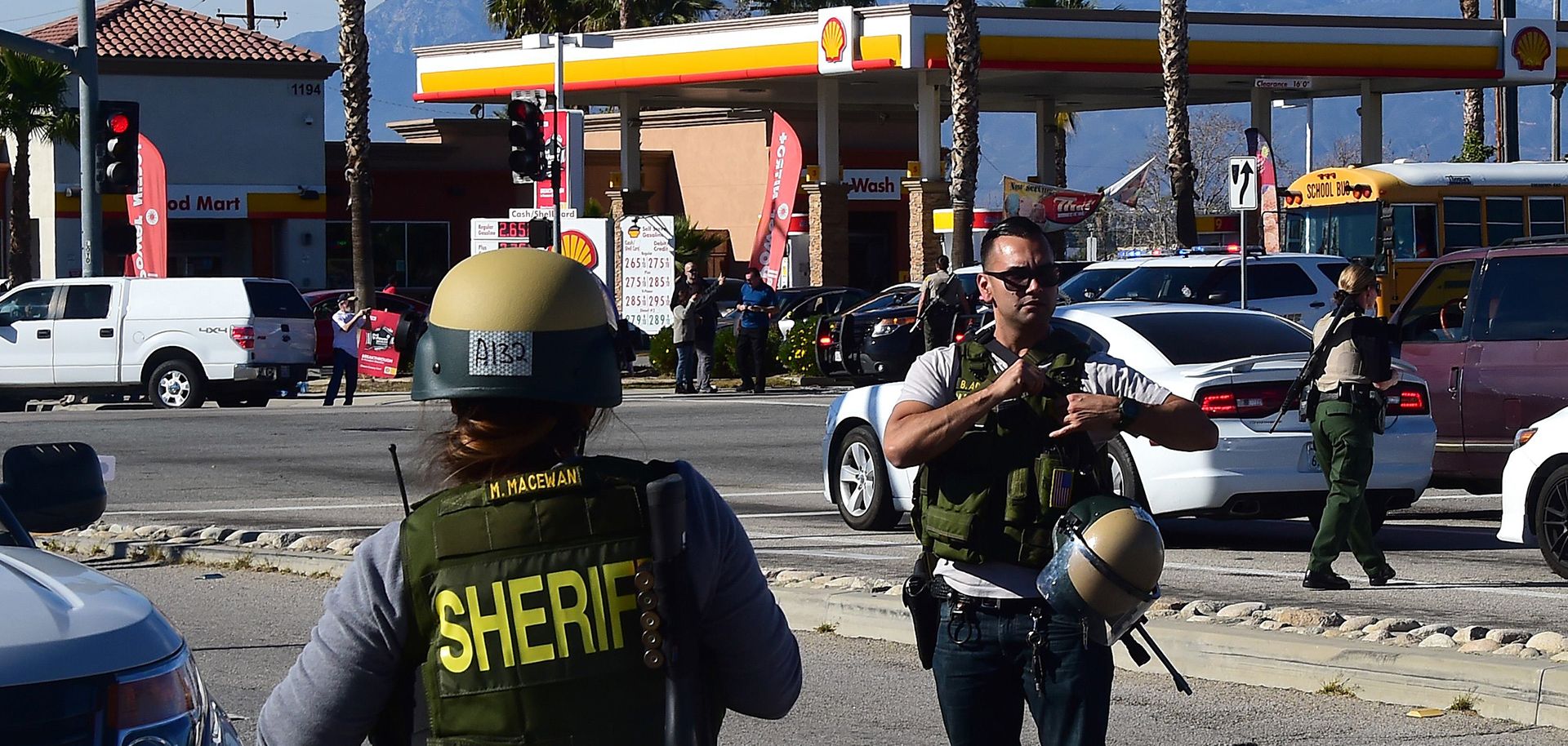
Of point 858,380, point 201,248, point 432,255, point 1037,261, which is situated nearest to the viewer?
point 1037,261

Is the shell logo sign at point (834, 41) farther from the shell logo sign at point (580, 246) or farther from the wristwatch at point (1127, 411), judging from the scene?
the wristwatch at point (1127, 411)

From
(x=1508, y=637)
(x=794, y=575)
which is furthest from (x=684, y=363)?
(x=1508, y=637)

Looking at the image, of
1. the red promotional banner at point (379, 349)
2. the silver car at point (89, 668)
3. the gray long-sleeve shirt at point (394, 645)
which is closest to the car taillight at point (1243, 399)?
the silver car at point (89, 668)

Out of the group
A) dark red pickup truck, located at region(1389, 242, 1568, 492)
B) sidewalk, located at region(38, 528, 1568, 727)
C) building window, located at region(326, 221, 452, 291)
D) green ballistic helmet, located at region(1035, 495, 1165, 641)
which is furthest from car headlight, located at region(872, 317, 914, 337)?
building window, located at region(326, 221, 452, 291)

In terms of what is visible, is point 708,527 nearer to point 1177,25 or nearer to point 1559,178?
point 1559,178

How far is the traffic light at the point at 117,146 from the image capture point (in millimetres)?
22188

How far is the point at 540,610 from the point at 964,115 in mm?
32199

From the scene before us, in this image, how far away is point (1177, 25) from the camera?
34125 millimetres

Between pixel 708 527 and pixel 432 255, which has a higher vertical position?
pixel 432 255

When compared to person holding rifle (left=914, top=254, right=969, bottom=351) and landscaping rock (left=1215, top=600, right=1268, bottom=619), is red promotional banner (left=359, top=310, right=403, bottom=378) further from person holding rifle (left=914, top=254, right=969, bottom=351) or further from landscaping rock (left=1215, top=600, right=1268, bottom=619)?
landscaping rock (left=1215, top=600, right=1268, bottom=619)

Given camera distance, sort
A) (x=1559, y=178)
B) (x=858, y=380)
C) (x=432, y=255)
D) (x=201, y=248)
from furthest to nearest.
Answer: (x=432, y=255)
(x=201, y=248)
(x=1559, y=178)
(x=858, y=380)

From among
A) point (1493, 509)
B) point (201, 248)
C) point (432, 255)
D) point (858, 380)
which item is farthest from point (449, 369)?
point (432, 255)

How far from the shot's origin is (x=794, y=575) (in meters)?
9.59

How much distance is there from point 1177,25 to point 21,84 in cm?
2306
